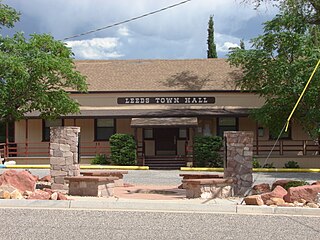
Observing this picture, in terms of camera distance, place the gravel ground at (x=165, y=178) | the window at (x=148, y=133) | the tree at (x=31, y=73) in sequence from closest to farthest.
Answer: the tree at (x=31, y=73) → the gravel ground at (x=165, y=178) → the window at (x=148, y=133)

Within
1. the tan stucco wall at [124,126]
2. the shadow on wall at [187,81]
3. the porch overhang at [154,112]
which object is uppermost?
the shadow on wall at [187,81]

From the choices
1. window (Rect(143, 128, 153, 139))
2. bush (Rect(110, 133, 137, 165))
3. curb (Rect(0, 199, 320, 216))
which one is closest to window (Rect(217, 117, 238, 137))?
window (Rect(143, 128, 153, 139))

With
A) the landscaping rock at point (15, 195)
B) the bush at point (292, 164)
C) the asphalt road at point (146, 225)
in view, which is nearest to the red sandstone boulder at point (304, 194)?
the asphalt road at point (146, 225)

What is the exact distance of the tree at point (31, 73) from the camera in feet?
56.5

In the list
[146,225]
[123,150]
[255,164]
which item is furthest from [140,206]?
[255,164]

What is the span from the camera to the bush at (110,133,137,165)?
2584cm

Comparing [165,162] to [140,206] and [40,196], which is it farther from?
[140,206]

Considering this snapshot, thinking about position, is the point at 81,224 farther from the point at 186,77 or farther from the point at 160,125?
the point at 186,77

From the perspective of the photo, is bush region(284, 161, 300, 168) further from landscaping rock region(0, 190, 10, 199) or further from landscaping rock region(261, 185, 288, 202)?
landscaping rock region(0, 190, 10, 199)

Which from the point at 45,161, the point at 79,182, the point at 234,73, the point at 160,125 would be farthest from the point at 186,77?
the point at 79,182

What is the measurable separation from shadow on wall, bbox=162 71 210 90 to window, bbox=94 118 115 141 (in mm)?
4133

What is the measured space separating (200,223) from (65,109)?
12.0 metres

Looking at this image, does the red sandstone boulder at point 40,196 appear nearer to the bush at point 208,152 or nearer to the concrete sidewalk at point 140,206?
the concrete sidewalk at point 140,206

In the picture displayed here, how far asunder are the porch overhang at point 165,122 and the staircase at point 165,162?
7.09 ft
